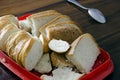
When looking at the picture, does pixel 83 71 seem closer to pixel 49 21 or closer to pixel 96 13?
pixel 49 21

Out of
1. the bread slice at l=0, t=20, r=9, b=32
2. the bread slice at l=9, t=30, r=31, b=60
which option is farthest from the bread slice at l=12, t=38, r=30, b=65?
the bread slice at l=0, t=20, r=9, b=32

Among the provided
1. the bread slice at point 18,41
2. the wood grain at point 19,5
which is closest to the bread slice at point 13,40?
the bread slice at point 18,41

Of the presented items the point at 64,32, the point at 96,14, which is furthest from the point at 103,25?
the point at 64,32

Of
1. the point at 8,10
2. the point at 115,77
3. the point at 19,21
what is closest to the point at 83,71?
the point at 115,77

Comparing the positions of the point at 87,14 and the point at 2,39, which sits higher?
the point at 2,39

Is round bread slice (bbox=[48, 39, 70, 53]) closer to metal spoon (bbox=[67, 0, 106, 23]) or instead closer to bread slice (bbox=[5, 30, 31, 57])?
bread slice (bbox=[5, 30, 31, 57])

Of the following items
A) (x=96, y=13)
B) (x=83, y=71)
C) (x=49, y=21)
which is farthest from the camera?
(x=96, y=13)
